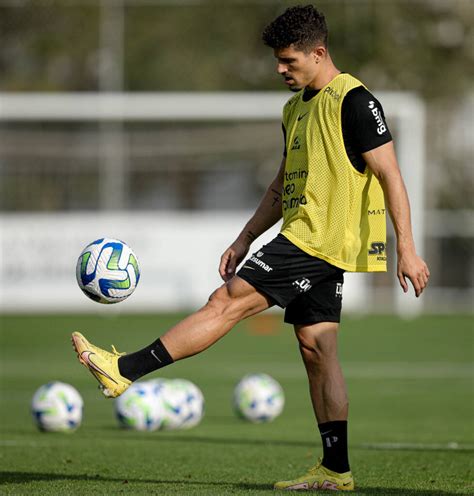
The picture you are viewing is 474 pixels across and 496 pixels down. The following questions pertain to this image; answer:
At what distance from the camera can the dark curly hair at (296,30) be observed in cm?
639

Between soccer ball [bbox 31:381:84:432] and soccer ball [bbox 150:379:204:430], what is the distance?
0.65 meters

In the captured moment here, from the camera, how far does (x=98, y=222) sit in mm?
24859

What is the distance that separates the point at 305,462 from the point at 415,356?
9.56 meters

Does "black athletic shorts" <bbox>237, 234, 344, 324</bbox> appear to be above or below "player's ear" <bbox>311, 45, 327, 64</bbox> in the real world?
below

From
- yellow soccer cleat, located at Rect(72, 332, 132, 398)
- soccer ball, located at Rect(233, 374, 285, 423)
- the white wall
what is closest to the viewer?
yellow soccer cleat, located at Rect(72, 332, 132, 398)

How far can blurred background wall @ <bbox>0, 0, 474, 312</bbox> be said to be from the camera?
1041 inches

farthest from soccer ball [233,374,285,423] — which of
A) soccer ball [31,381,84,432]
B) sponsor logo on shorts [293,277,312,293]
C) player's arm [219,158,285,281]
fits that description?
sponsor logo on shorts [293,277,312,293]

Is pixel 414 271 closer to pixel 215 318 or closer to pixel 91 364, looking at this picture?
pixel 215 318

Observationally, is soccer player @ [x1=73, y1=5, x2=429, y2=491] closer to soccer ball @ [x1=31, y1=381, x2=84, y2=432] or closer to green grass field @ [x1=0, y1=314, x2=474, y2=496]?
green grass field @ [x1=0, y1=314, x2=474, y2=496]

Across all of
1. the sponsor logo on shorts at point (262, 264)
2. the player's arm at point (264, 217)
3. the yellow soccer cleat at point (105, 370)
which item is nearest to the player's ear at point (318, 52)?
the player's arm at point (264, 217)

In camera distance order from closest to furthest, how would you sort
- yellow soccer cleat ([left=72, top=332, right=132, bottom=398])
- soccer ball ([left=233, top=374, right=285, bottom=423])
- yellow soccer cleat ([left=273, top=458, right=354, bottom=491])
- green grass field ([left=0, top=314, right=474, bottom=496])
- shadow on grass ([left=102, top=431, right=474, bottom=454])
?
yellow soccer cleat ([left=72, top=332, right=132, bottom=398]), yellow soccer cleat ([left=273, top=458, right=354, bottom=491]), green grass field ([left=0, top=314, right=474, bottom=496]), shadow on grass ([left=102, top=431, right=474, bottom=454]), soccer ball ([left=233, top=374, right=285, bottom=423])

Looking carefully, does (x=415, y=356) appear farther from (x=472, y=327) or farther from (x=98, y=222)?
(x=98, y=222)

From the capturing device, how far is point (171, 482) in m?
6.91

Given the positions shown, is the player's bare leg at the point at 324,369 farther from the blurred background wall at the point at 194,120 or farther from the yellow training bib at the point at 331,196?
the blurred background wall at the point at 194,120
